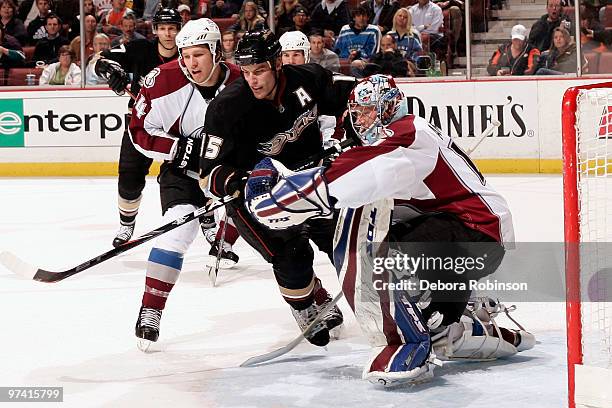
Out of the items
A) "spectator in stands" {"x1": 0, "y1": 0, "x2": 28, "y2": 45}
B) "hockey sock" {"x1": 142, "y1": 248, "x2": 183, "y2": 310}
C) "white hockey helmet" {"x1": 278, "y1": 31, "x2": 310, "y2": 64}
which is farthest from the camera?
"spectator in stands" {"x1": 0, "y1": 0, "x2": 28, "y2": 45}

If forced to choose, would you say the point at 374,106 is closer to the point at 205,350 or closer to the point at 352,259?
the point at 352,259

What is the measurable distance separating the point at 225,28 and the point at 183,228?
4794mm

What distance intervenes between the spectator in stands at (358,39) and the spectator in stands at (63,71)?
1.93 metres

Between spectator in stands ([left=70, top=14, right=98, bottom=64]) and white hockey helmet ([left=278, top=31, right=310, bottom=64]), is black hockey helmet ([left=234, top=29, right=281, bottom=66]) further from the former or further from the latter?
spectator in stands ([left=70, top=14, right=98, bottom=64])

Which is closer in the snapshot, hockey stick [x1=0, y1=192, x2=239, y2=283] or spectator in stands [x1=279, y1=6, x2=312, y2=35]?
hockey stick [x1=0, y1=192, x2=239, y2=283]

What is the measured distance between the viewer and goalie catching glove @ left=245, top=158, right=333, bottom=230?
7.84 ft

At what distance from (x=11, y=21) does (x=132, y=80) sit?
3798 mm

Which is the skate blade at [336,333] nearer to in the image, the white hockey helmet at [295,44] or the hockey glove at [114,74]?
the hockey glove at [114,74]

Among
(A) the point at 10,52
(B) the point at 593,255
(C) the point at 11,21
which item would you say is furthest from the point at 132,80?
(C) the point at 11,21

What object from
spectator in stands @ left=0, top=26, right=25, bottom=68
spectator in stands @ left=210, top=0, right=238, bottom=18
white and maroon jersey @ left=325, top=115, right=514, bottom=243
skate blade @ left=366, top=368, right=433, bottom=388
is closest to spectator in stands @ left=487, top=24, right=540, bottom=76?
spectator in stands @ left=210, top=0, right=238, bottom=18

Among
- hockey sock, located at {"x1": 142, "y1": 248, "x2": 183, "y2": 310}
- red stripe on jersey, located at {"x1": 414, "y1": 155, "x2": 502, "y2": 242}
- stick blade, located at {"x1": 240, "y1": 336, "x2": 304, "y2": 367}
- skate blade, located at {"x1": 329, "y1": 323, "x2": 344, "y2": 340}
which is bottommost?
skate blade, located at {"x1": 329, "y1": 323, "x2": 344, "y2": 340}

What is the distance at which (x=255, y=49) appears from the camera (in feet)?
9.68

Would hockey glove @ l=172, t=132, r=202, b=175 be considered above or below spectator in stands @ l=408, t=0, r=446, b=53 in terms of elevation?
below

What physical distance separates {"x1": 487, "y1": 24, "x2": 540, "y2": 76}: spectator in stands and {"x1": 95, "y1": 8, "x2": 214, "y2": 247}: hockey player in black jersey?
9.88 ft
